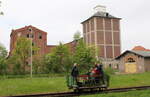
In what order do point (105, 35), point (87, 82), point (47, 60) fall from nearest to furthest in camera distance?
point (87, 82)
point (47, 60)
point (105, 35)

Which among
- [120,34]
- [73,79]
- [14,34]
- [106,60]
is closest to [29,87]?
[73,79]

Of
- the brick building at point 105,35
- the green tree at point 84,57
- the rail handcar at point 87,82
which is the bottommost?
the rail handcar at point 87,82

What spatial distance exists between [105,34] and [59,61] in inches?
1608

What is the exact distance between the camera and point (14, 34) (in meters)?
72.5

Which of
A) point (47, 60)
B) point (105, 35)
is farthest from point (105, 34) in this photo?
point (47, 60)

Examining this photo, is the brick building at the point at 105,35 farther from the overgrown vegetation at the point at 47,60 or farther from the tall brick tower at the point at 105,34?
the overgrown vegetation at the point at 47,60

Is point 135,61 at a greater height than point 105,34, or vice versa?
point 105,34

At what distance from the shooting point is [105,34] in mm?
84000

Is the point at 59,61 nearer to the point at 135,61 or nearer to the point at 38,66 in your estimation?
the point at 38,66

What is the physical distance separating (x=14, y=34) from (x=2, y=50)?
18.9m

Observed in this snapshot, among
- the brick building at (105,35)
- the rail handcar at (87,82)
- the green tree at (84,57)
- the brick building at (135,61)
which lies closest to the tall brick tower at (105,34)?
the brick building at (105,35)

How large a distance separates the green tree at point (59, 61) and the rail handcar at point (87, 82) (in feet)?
96.1

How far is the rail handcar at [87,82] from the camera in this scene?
15120 millimetres

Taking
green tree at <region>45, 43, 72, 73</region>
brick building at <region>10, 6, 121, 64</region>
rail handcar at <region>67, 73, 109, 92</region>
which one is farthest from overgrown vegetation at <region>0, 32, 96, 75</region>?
brick building at <region>10, 6, 121, 64</region>
